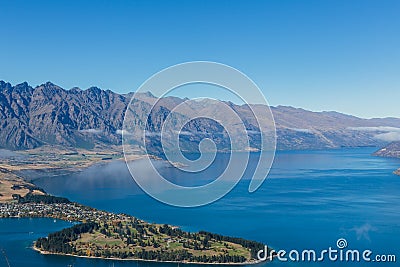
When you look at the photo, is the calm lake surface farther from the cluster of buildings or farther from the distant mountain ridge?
the distant mountain ridge

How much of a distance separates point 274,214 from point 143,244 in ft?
45.2

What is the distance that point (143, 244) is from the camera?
2427 centimetres

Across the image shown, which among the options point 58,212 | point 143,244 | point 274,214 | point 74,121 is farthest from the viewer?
point 74,121

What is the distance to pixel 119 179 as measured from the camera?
60.5m

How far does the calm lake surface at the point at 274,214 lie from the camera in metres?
25.4

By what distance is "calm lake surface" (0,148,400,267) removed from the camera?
25.4m

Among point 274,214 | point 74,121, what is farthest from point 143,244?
point 74,121

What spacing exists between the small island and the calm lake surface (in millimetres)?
693

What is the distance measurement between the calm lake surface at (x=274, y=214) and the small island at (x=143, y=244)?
0.69 metres

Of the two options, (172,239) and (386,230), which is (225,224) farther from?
(386,230)

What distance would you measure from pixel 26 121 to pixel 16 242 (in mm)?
95407

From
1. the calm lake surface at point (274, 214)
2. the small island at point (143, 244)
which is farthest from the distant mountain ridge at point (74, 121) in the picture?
the small island at point (143, 244)

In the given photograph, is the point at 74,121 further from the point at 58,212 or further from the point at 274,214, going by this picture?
the point at 274,214

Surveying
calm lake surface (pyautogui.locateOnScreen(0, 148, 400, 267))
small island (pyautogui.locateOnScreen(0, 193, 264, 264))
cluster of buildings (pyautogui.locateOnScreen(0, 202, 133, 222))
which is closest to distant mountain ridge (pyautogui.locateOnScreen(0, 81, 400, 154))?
calm lake surface (pyautogui.locateOnScreen(0, 148, 400, 267))
